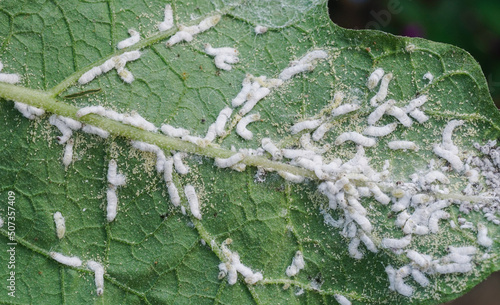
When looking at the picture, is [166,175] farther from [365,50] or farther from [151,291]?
[365,50]

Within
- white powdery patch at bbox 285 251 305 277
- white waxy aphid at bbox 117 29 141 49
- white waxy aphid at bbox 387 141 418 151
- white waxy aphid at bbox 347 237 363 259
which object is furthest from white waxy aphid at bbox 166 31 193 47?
white waxy aphid at bbox 347 237 363 259

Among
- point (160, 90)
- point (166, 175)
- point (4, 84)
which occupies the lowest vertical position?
point (166, 175)

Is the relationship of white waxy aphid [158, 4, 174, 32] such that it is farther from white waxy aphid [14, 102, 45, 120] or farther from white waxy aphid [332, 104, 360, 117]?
white waxy aphid [332, 104, 360, 117]

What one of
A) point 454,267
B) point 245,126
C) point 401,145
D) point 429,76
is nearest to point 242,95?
point 245,126

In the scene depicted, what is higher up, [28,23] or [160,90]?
[28,23]

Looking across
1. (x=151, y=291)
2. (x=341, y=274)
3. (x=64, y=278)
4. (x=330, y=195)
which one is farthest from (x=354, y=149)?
(x=64, y=278)

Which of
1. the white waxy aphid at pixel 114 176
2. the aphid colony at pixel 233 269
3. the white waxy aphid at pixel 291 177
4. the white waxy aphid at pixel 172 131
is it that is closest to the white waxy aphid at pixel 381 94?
the white waxy aphid at pixel 291 177

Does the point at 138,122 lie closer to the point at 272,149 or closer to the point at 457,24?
the point at 272,149

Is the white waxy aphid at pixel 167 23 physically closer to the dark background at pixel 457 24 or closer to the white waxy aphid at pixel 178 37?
the white waxy aphid at pixel 178 37
